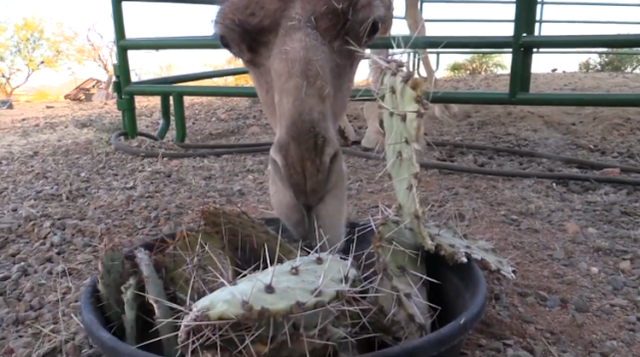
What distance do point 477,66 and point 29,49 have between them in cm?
873

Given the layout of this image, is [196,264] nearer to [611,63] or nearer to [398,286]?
[398,286]

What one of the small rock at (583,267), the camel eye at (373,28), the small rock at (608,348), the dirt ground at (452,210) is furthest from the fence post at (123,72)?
the small rock at (608,348)

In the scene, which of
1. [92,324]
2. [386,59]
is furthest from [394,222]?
[92,324]

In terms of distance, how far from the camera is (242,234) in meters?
1.54

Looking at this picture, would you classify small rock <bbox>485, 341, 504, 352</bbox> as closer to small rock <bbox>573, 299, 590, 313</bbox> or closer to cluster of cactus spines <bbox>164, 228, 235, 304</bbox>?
small rock <bbox>573, 299, 590, 313</bbox>

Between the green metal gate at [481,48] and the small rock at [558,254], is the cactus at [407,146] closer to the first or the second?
the small rock at [558,254]

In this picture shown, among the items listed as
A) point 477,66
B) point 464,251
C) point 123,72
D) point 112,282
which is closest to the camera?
point 112,282

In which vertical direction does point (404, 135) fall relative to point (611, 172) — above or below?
above

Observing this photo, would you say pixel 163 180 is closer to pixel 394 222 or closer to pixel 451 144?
pixel 451 144

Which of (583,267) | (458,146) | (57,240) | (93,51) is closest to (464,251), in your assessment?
(583,267)

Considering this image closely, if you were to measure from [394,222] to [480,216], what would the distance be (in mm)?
1396

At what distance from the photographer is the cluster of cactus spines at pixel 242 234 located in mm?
1512

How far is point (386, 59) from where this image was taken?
4.77ft

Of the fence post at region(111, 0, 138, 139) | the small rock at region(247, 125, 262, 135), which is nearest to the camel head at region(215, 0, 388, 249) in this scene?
the fence post at region(111, 0, 138, 139)
